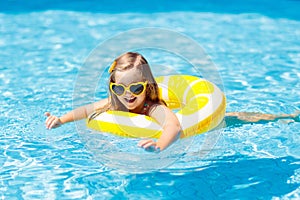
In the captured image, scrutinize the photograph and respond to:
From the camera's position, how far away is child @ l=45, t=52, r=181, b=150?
13.1 ft

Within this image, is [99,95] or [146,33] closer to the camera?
[99,95]

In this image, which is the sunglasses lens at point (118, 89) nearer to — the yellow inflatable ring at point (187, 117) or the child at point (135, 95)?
the child at point (135, 95)

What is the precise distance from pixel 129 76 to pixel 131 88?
106mm

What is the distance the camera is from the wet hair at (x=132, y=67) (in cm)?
408

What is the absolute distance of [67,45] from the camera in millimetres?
7570

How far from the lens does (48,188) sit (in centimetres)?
382

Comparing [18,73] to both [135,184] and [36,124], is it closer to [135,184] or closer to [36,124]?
[36,124]

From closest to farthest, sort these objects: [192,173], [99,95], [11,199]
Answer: [11,199], [192,173], [99,95]

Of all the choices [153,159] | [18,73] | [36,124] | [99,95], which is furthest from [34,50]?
[153,159]

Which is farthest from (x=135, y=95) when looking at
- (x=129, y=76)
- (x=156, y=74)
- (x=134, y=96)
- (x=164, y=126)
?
(x=156, y=74)

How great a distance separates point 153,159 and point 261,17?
17.5ft

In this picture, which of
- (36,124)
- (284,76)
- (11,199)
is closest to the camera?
(11,199)

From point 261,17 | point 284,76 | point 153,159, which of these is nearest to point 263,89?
point 284,76

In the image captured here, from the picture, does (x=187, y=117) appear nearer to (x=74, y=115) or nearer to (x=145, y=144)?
(x=145, y=144)
